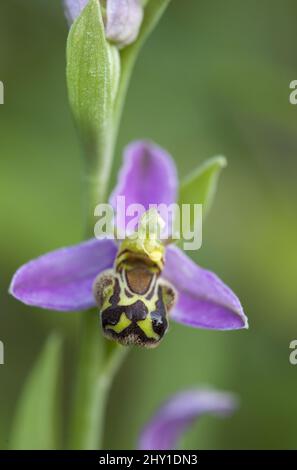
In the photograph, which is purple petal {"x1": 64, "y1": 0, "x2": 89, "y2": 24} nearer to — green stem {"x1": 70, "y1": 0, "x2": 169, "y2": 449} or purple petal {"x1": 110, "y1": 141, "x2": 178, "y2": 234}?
green stem {"x1": 70, "y1": 0, "x2": 169, "y2": 449}

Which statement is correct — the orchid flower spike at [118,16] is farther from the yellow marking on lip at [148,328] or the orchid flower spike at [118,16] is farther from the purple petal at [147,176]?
the yellow marking on lip at [148,328]

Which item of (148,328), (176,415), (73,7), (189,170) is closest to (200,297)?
(148,328)

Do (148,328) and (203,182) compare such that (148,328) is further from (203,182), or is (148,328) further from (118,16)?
(118,16)

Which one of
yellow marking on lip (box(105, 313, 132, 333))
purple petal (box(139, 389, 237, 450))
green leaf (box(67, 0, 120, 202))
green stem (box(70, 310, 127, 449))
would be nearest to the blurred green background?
purple petal (box(139, 389, 237, 450))

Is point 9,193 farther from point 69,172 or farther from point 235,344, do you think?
point 235,344

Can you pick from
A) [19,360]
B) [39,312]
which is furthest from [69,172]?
[19,360]

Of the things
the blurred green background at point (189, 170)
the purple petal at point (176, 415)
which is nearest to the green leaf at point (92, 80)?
the purple petal at point (176, 415)
